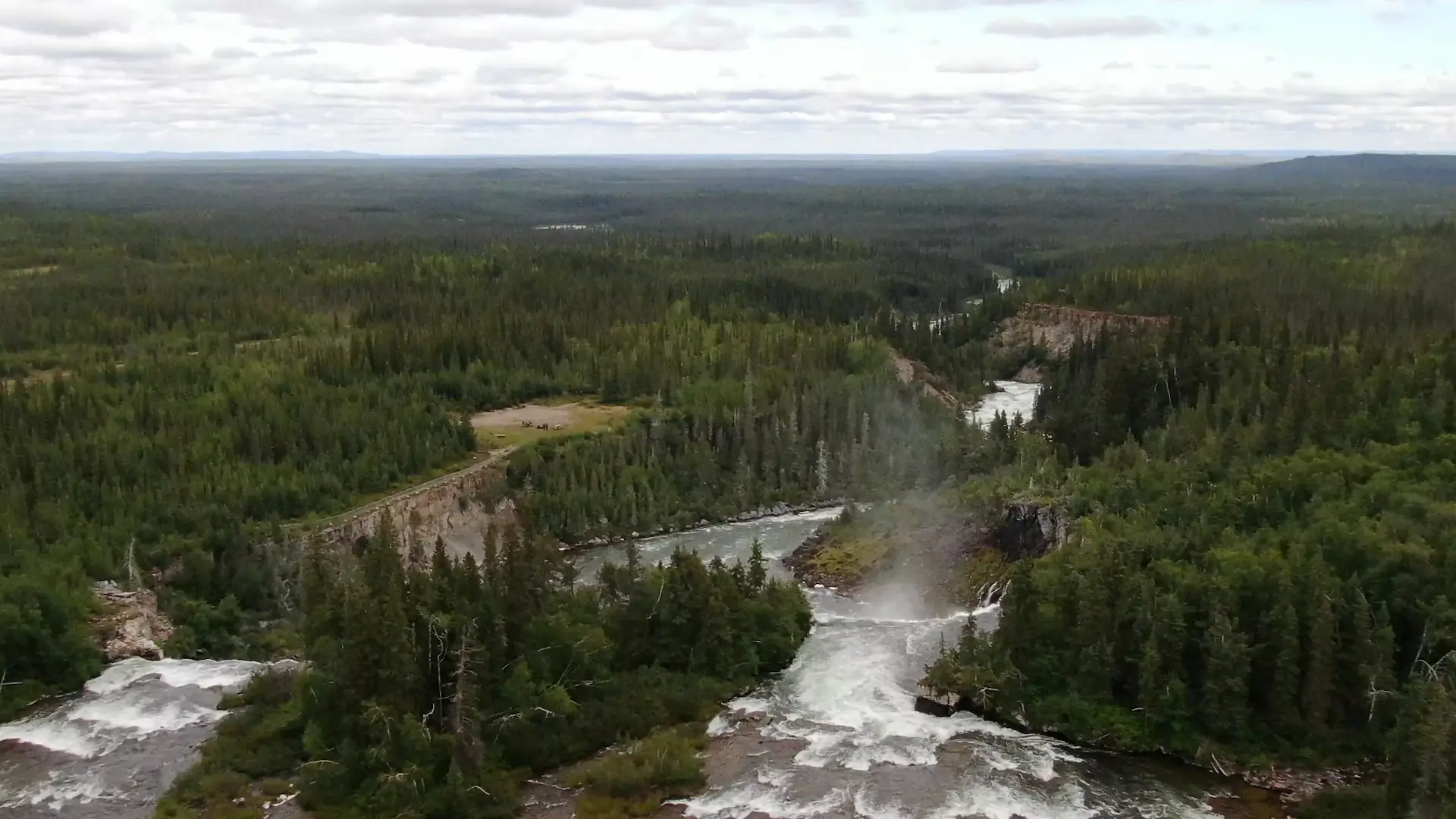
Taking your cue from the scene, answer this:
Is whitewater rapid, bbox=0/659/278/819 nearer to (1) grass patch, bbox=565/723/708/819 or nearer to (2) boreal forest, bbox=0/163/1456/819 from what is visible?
(2) boreal forest, bbox=0/163/1456/819

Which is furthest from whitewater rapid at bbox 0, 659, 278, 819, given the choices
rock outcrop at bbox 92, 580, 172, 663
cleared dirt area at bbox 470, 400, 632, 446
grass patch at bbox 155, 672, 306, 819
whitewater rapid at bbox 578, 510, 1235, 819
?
cleared dirt area at bbox 470, 400, 632, 446

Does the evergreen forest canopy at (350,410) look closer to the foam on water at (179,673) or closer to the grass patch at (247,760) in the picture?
the foam on water at (179,673)

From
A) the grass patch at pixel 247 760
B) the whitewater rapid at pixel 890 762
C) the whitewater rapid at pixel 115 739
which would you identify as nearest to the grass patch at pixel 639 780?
the whitewater rapid at pixel 890 762

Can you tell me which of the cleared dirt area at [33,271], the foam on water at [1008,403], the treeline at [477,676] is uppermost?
the cleared dirt area at [33,271]

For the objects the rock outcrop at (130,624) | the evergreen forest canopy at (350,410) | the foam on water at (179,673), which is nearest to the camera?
the foam on water at (179,673)

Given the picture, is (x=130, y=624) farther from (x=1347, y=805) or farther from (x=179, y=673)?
(x=1347, y=805)

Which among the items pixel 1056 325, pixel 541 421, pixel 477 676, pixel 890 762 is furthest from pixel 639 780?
pixel 1056 325
